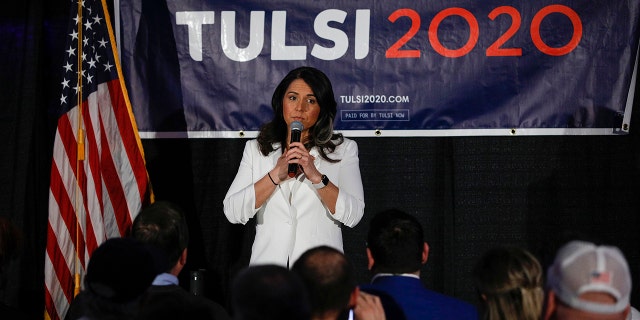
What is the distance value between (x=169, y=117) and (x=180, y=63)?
33 cm

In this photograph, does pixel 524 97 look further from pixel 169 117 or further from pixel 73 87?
pixel 73 87

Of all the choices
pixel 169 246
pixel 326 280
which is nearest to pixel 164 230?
pixel 169 246

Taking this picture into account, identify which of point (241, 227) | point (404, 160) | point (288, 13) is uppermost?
point (288, 13)

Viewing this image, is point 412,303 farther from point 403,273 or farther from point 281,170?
point 281,170

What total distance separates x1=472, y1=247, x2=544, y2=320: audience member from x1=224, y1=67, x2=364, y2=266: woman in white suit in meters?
1.39

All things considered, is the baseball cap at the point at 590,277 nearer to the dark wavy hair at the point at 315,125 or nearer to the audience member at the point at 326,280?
the audience member at the point at 326,280

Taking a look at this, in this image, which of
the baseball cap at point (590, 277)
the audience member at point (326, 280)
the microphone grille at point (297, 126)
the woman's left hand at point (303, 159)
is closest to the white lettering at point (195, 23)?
the microphone grille at point (297, 126)

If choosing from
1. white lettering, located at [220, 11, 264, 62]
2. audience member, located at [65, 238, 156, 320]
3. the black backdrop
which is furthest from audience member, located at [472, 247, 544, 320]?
white lettering, located at [220, 11, 264, 62]

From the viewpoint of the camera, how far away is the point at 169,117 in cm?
527

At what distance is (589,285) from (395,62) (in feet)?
10.5

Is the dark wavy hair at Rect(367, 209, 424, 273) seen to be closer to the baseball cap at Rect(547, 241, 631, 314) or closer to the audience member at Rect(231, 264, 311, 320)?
the baseball cap at Rect(547, 241, 631, 314)

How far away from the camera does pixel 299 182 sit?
393 cm

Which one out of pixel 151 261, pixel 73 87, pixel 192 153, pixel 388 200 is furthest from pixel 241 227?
pixel 151 261

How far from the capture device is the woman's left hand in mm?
3650
